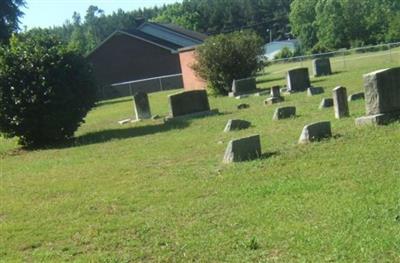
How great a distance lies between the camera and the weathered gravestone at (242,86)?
30453mm

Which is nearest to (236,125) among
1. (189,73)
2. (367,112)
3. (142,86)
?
(367,112)

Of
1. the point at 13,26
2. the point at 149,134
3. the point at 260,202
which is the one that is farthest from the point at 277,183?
the point at 13,26

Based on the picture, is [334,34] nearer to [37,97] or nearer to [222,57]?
[222,57]

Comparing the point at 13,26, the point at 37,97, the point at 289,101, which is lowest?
the point at 289,101

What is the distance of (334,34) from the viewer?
83438 mm

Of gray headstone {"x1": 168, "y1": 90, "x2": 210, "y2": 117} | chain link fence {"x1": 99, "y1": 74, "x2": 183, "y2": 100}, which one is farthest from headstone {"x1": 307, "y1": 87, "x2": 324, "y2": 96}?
chain link fence {"x1": 99, "y1": 74, "x2": 183, "y2": 100}

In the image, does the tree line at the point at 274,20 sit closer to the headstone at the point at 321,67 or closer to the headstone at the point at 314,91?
the headstone at the point at 314,91

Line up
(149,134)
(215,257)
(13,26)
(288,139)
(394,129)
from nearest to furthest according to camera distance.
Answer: (215,257) → (394,129) → (288,139) → (149,134) → (13,26)

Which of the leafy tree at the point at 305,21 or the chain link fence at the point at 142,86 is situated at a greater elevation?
the leafy tree at the point at 305,21

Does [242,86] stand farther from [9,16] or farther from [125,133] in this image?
[9,16]

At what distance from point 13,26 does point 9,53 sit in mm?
31863

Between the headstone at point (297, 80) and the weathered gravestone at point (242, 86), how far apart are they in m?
3.10

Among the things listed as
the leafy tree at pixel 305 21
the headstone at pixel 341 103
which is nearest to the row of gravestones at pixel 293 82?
the headstone at pixel 341 103

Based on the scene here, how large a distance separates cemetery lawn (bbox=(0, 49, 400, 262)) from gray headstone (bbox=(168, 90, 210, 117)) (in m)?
7.86
